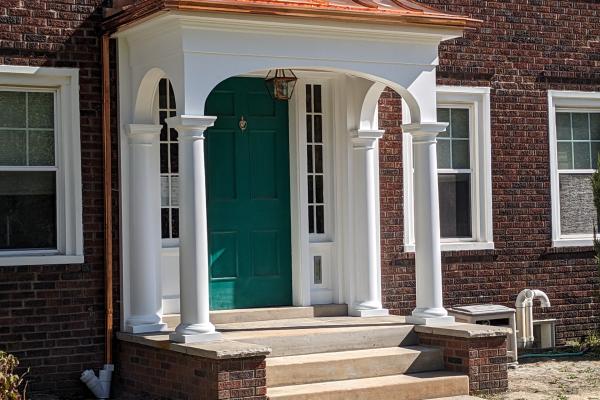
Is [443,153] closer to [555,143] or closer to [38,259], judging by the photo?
[555,143]

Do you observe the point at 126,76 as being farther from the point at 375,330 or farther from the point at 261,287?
the point at 375,330

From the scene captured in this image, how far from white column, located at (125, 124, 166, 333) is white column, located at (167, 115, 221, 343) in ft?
Answer: 3.28

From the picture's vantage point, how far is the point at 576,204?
14.0m

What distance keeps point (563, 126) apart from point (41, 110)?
6456mm

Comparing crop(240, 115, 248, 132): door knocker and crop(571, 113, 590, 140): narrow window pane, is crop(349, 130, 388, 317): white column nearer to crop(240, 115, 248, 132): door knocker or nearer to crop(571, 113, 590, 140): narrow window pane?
crop(240, 115, 248, 132): door knocker

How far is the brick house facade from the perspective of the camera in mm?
10773

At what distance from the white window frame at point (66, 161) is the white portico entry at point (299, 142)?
17.3 inches

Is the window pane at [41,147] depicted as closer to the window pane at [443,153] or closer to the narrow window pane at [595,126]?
the window pane at [443,153]

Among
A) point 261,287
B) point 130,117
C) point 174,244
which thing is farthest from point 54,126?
point 261,287

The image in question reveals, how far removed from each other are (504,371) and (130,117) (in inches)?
174

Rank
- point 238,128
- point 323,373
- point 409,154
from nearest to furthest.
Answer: point 323,373
point 238,128
point 409,154

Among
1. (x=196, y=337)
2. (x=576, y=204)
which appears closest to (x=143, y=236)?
(x=196, y=337)

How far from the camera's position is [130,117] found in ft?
36.4

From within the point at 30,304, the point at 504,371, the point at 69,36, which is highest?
the point at 69,36
